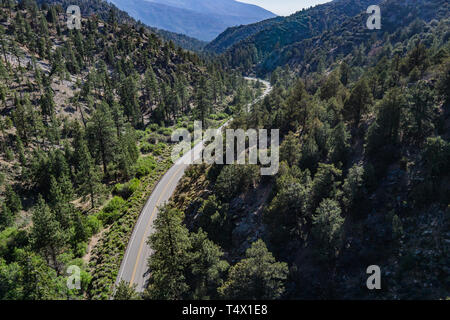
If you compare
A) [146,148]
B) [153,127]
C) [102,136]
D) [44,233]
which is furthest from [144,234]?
[153,127]

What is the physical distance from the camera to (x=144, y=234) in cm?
4556

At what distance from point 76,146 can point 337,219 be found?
210 feet

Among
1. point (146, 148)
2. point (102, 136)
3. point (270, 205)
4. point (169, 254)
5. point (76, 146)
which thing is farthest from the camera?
point (146, 148)

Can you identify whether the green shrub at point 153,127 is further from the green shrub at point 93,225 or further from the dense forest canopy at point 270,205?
the green shrub at point 93,225

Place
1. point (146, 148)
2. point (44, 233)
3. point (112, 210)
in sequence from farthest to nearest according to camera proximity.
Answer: point (146, 148), point (112, 210), point (44, 233)

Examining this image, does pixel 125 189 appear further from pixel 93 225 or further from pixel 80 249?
pixel 80 249

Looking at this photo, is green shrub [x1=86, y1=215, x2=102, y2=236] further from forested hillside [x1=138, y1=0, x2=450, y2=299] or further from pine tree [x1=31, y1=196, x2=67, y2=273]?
forested hillside [x1=138, y1=0, x2=450, y2=299]

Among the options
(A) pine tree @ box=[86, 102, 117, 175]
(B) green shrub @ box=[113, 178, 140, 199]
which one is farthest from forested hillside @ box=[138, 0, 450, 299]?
(A) pine tree @ box=[86, 102, 117, 175]

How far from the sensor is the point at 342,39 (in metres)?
183

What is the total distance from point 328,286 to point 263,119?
44.4m

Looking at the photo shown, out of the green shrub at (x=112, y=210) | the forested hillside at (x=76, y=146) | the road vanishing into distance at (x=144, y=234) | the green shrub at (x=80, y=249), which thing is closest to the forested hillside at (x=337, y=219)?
the road vanishing into distance at (x=144, y=234)

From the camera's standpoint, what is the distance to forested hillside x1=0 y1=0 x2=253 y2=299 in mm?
36781
